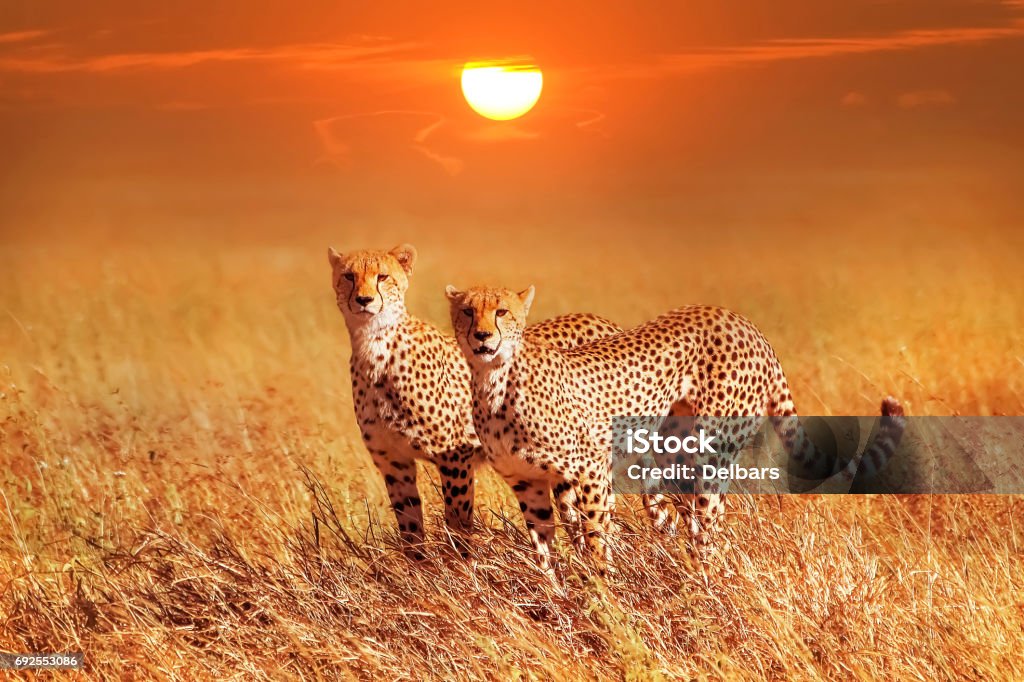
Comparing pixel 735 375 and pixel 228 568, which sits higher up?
pixel 735 375

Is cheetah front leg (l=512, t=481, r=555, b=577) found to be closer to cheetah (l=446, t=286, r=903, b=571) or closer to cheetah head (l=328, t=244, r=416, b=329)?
cheetah (l=446, t=286, r=903, b=571)

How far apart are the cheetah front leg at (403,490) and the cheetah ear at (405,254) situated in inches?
26.5

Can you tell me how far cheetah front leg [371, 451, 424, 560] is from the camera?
4.83 metres

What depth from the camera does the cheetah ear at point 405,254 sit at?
15.1ft

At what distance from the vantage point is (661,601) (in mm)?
4160

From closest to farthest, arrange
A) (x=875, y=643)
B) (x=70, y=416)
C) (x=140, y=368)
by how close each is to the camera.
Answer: (x=875, y=643)
(x=70, y=416)
(x=140, y=368)

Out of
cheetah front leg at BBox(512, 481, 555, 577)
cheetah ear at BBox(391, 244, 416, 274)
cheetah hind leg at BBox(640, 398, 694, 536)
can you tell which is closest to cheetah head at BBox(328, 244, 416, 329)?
A: cheetah ear at BBox(391, 244, 416, 274)

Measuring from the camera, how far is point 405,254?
462 centimetres

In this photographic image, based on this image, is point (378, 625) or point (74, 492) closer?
point (378, 625)

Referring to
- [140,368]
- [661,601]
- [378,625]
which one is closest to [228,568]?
[378,625]

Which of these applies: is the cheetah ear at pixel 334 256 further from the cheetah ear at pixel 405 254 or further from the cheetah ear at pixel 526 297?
the cheetah ear at pixel 526 297

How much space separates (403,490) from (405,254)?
83cm

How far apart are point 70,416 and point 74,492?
570mm

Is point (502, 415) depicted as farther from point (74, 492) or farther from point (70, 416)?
point (70, 416)
